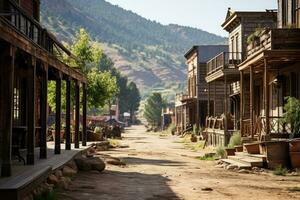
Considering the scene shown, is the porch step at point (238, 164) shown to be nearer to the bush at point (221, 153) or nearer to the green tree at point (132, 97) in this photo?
the bush at point (221, 153)

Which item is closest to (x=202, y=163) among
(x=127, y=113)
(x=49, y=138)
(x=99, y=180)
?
(x=99, y=180)

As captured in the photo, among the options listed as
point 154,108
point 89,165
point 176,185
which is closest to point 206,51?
point 89,165

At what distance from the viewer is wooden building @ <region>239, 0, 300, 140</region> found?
21.1 meters

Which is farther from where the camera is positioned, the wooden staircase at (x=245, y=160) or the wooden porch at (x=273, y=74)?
the wooden porch at (x=273, y=74)

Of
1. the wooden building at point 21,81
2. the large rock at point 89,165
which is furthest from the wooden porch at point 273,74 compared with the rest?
the wooden building at point 21,81

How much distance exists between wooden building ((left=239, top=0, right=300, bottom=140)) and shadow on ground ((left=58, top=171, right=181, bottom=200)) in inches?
252

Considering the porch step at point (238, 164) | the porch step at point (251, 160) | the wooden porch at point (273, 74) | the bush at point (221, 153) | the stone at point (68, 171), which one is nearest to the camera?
the stone at point (68, 171)

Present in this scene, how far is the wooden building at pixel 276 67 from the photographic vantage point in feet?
69.3

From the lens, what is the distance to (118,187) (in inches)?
554

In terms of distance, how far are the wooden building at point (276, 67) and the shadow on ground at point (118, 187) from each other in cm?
641

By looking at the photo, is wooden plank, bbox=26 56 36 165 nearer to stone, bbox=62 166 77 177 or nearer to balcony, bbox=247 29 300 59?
stone, bbox=62 166 77 177

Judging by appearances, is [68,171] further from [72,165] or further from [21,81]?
[21,81]

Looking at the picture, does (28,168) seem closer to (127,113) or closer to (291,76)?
(291,76)

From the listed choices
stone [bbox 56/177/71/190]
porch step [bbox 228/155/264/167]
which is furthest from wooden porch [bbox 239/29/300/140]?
stone [bbox 56/177/71/190]
